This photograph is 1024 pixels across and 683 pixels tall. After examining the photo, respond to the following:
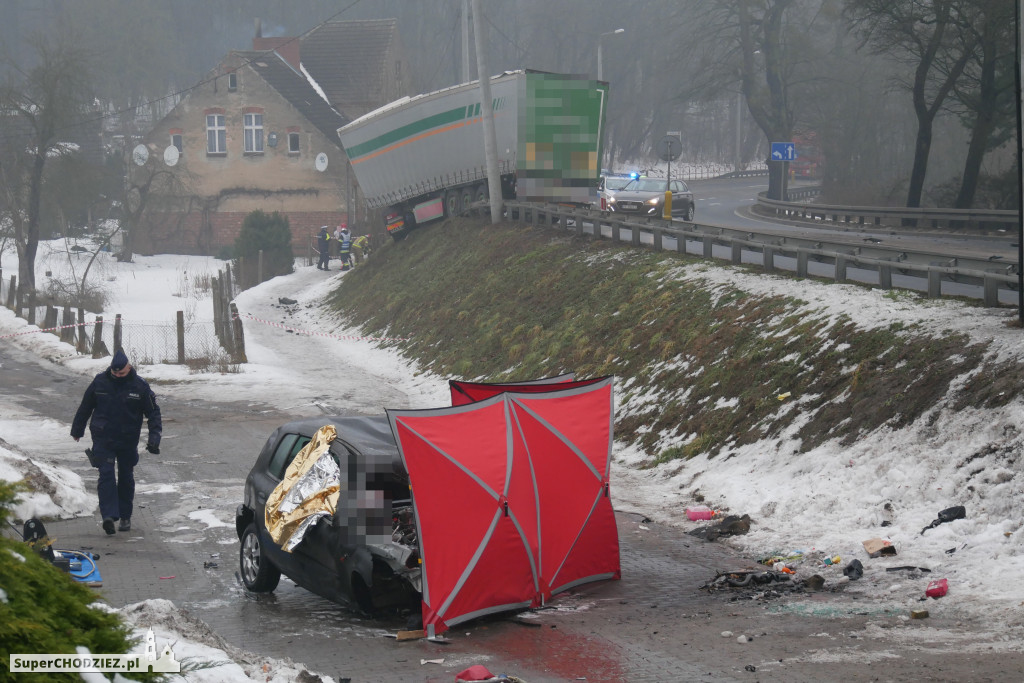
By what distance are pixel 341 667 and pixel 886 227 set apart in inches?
1304

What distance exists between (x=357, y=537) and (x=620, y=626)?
6.99ft

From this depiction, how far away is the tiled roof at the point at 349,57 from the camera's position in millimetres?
68250

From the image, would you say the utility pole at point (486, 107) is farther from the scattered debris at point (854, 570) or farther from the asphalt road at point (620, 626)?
the scattered debris at point (854, 570)

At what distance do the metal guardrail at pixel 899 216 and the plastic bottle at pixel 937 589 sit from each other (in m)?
24.4

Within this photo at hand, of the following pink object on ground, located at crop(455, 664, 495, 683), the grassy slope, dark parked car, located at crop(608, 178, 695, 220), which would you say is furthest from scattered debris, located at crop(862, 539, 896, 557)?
dark parked car, located at crop(608, 178, 695, 220)

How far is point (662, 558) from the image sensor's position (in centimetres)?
1030

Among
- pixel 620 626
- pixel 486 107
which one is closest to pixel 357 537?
pixel 620 626

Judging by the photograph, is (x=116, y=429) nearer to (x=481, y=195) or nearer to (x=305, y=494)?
(x=305, y=494)

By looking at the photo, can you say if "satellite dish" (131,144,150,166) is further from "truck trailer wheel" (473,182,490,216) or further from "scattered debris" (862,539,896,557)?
"scattered debris" (862,539,896,557)

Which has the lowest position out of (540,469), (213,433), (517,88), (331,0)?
(213,433)

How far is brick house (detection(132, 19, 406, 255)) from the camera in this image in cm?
6022

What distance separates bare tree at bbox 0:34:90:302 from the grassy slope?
19.2 m

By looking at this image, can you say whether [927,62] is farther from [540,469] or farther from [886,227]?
[540,469]

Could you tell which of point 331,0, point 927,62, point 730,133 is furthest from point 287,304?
point 331,0
